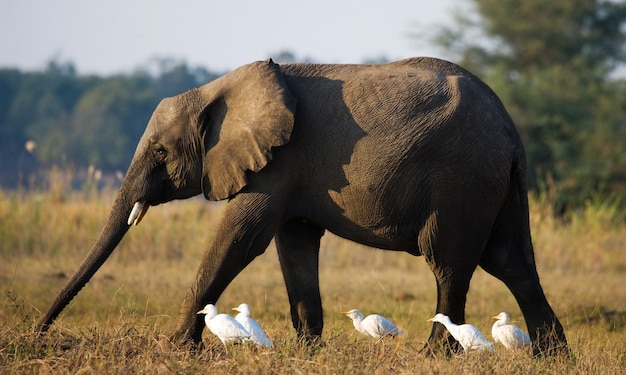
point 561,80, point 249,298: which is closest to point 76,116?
point 561,80

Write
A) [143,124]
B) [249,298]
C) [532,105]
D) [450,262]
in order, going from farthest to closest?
1. [143,124]
2. [532,105]
3. [249,298]
4. [450,262]

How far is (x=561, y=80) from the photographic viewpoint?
25.8 metres

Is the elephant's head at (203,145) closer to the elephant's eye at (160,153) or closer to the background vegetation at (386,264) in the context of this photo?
the elephant's eye at (160,153)

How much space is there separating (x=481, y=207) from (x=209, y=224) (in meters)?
7.60

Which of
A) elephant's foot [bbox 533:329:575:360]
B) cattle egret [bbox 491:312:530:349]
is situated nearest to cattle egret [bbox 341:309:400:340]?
cattle egret [bbox 491:312:530:349]

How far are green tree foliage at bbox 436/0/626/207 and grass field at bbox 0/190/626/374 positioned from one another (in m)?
5.72

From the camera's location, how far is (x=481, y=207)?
21.7 ft

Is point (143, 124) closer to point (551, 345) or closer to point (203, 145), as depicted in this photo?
point (203, 145)

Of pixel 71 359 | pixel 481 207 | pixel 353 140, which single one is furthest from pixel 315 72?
pixel 71 359

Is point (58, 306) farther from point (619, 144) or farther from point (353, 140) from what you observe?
point (619, 144)

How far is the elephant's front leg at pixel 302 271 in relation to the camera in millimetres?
7086

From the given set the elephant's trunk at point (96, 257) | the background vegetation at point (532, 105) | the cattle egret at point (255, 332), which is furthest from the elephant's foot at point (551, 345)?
the background vegetation at point (532, 105)

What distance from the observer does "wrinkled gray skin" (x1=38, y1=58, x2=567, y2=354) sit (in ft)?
21.5

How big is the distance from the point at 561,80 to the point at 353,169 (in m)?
20.3
